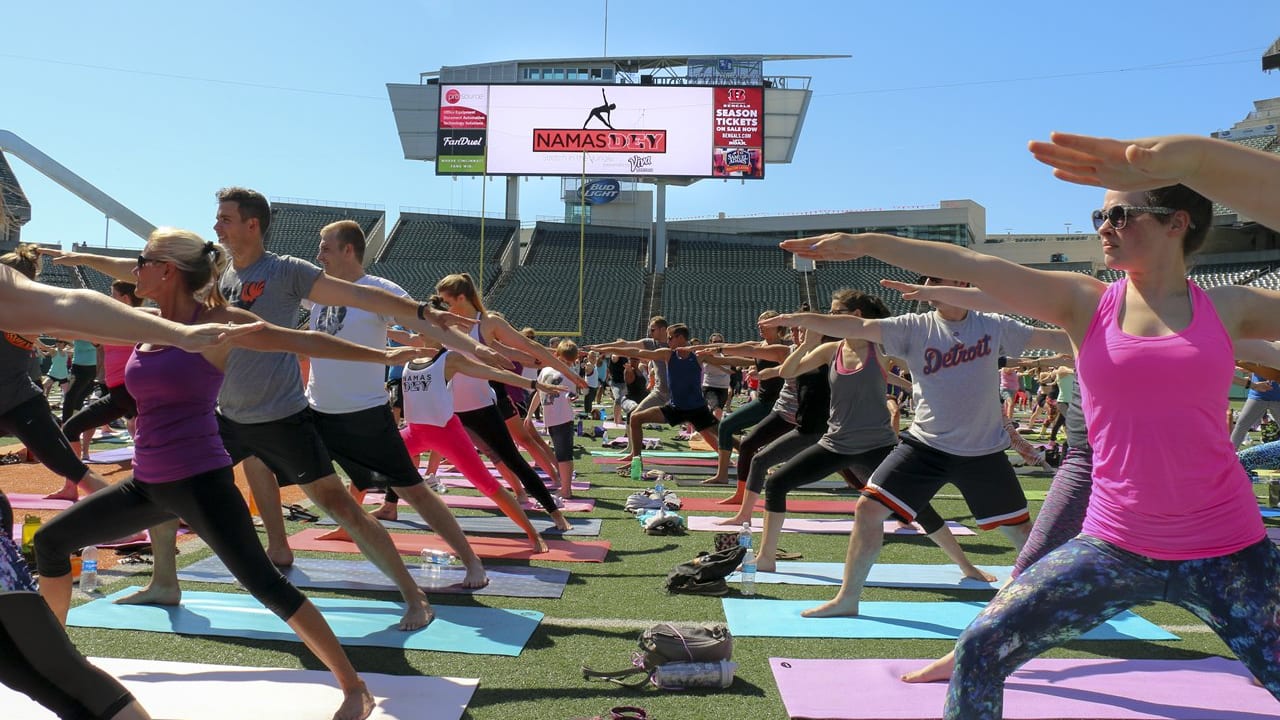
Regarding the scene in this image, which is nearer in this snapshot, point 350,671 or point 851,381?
point 350,671

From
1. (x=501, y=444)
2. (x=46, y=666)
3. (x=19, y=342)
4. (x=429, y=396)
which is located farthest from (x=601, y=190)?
(x=46, y=666)

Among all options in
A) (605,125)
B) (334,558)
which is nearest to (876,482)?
(334,558)

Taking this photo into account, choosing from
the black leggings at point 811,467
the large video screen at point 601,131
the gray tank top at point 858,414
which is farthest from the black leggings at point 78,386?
the large video screen at point 601,131

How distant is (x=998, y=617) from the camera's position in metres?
2.44

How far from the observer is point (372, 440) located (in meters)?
5.00

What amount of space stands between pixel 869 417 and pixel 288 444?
136 inches

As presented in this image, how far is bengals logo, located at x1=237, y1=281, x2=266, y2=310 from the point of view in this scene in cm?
455

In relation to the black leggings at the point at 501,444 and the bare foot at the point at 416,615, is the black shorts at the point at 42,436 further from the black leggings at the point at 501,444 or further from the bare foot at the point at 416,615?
the black leggings at the point at 501,444

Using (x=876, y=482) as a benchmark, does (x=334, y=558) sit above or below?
below

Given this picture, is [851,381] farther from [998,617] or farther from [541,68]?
[541,68]

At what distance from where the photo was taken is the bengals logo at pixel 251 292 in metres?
4.55

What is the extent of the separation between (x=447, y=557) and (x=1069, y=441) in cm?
378

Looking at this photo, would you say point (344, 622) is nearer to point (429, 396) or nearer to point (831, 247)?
point (429, 396)

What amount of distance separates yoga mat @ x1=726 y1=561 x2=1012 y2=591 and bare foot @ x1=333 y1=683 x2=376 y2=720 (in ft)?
9.87
